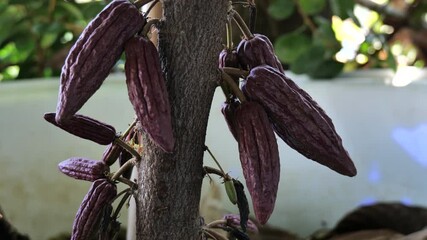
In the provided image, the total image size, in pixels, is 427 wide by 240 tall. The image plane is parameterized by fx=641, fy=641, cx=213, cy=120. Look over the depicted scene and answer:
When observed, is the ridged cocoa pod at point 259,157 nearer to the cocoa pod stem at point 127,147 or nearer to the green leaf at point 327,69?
the cocoa pod stem at point 127,147

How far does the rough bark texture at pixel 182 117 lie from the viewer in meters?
0.37

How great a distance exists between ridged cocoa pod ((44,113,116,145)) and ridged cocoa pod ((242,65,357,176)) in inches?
3.9

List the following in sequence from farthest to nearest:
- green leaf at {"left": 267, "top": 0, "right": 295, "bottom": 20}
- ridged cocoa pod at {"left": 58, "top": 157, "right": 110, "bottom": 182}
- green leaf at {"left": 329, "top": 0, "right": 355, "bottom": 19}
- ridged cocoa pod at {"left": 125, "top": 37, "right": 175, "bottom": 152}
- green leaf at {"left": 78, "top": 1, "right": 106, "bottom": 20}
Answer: green leaf at {"left": 267, "top": 0, "right": 295, "bottom": 20}, green leaf at {"left": 329, "top": 0, "right": 355, "bottom": 19}, green leaf at {"left": 78, "top": 1, "right": 106, "bottom": 20}, ridged cocoa pod at {"left": 58, "top": 157, "right": 110, "bottom": 182}, ridged cocoa pod at {"left": 125, "top": 37, "right": 175, "bottom": 152}

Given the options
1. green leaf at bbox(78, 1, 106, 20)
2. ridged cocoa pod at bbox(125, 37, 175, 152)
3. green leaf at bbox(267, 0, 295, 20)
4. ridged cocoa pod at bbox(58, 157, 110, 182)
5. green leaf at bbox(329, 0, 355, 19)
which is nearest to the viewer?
ridged cocoa pod at bbox(125, 37, 175, 152)

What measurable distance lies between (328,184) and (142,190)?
2.07 feet

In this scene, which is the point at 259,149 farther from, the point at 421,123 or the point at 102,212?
the point at 421,123

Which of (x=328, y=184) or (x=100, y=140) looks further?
(x=328, y=184)

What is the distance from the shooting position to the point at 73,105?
1.09ft

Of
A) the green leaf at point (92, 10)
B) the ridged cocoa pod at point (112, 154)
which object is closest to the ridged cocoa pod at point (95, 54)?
the ridged cocoa pod at point (112, 154)

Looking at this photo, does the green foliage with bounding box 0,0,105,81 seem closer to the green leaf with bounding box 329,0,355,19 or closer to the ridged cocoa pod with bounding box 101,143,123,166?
the green leaf with bounding box 329,0,355,19

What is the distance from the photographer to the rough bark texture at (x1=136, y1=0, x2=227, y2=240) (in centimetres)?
37

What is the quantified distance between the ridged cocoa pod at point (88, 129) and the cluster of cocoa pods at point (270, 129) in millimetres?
88

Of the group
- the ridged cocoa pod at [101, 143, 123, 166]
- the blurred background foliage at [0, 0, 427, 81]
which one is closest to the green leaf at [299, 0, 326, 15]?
the blurred background foliage at [0, 0, 427, 81]

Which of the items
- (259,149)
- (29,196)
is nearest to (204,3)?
(259,149)
